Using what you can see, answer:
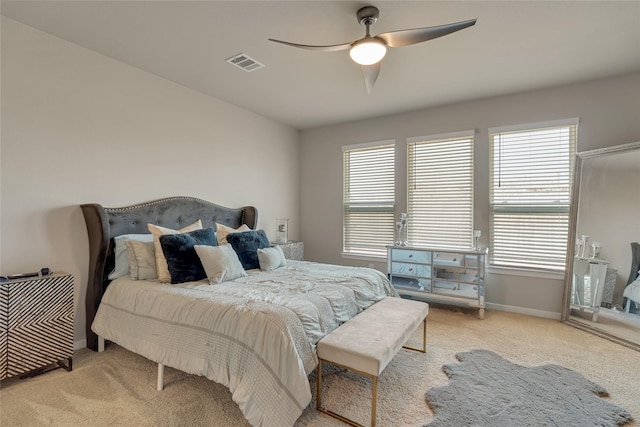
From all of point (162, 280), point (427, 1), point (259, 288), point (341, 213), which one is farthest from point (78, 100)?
point (341, 213)

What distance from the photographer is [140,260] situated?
9.03 feet

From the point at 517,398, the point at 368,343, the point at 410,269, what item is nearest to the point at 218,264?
the point at 368,343

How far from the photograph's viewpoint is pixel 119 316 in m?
2.53

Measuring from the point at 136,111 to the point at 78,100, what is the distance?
1.65 ft

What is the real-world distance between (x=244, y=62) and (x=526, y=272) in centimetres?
404

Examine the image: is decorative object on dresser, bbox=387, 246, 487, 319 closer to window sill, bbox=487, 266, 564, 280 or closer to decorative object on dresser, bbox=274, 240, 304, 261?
window sill, bbox=487, 266, 564, 280

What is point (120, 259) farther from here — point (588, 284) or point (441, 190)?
point (588, 284)

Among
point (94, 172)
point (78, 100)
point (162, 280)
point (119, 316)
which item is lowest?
point (119, 316)

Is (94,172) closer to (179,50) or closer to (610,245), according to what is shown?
(179,50)

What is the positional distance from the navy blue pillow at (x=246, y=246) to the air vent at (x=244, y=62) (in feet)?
5.70

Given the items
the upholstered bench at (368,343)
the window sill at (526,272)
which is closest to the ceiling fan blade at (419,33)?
the upholstered bench at (368,343)

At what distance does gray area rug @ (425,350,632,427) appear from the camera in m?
1.88

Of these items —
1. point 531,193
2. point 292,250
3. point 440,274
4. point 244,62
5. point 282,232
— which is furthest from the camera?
point 282,232

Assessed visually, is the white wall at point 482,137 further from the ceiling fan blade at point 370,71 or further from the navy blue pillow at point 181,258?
the navy blue pillow at point 181,258
